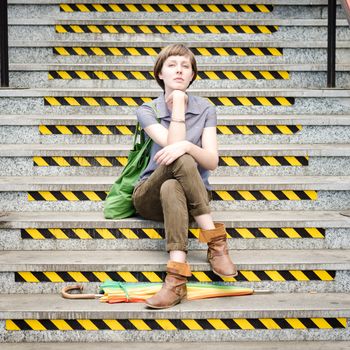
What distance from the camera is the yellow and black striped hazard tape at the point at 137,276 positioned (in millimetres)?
4227

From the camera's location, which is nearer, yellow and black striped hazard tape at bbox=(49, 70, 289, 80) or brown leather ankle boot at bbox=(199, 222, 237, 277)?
brown leather ankle boot at bbox=(199, 222, 237, 277)

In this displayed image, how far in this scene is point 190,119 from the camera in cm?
446

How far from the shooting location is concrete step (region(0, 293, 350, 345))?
154 inches

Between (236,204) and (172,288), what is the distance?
104 centimetres

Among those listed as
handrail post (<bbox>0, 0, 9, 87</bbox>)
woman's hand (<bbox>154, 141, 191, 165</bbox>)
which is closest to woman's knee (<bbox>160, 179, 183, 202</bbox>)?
woman's hand (<bbox>154, 141, 191, 165</bbox>)

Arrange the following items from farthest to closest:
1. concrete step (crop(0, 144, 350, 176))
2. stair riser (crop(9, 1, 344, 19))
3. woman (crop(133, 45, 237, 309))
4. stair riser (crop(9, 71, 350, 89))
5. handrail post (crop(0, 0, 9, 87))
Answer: stair riser (crop(9, 1, 344, 19)), stair riser (crop(9, 71, 350, 89)), handrail post (crop(0, 0, 9, 87)), concrete step (crop(0, 144, 350, 176)), woman (crop(133, 45, 237, 309))

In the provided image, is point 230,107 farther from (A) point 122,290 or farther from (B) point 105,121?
(A) point 122,290

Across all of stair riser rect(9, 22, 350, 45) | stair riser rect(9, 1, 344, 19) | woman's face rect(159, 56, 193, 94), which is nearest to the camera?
woman's face rect(159, 56, 193, 94)

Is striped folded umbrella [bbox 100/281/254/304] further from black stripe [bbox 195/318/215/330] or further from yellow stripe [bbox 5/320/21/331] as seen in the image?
yellow stripe [bbox 5/320/21/331]

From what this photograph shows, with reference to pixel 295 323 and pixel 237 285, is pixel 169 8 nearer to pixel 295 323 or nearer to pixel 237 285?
pixel 237 285

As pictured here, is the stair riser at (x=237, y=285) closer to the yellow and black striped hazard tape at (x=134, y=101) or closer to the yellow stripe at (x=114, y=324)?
the yellow stripe at (x=114, y=324)

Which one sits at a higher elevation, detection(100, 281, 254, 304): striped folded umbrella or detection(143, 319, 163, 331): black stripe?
detection(100, 281, 254, 304): striped folded umbrella

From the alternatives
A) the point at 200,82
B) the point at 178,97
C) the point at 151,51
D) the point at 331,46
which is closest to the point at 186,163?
the point at 178,97

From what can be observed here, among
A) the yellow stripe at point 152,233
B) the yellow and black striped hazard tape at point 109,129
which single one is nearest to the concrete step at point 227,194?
the yellow stripe at point 152,233
